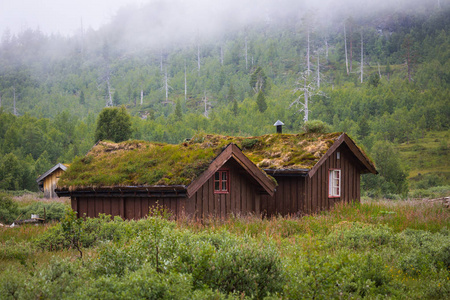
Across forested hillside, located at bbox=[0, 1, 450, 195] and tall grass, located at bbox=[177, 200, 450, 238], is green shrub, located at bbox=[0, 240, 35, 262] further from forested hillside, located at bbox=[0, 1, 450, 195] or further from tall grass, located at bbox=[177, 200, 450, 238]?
forested hillside, located at bbox=[0, 1, 450, 195]

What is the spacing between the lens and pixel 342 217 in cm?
1573

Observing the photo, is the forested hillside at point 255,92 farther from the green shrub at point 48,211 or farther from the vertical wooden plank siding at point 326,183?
the green shrub at point 48,211

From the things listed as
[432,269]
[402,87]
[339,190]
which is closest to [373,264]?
[432,269]

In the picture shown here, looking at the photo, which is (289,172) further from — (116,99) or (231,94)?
(116,99)

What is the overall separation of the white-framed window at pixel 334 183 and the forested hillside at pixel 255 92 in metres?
2.60

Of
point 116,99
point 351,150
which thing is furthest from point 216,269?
point 116,99

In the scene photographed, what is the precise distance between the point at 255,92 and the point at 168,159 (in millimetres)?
94574

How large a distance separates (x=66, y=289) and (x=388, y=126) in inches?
3078

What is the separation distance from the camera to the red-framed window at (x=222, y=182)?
15.3 meters

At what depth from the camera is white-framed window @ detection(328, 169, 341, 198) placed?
66.9ft

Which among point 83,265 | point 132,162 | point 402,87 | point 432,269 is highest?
point 402,87

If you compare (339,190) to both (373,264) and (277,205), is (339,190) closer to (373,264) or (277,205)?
(277,205)

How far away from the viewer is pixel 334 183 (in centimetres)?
2064

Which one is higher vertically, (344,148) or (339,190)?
(344,148)
